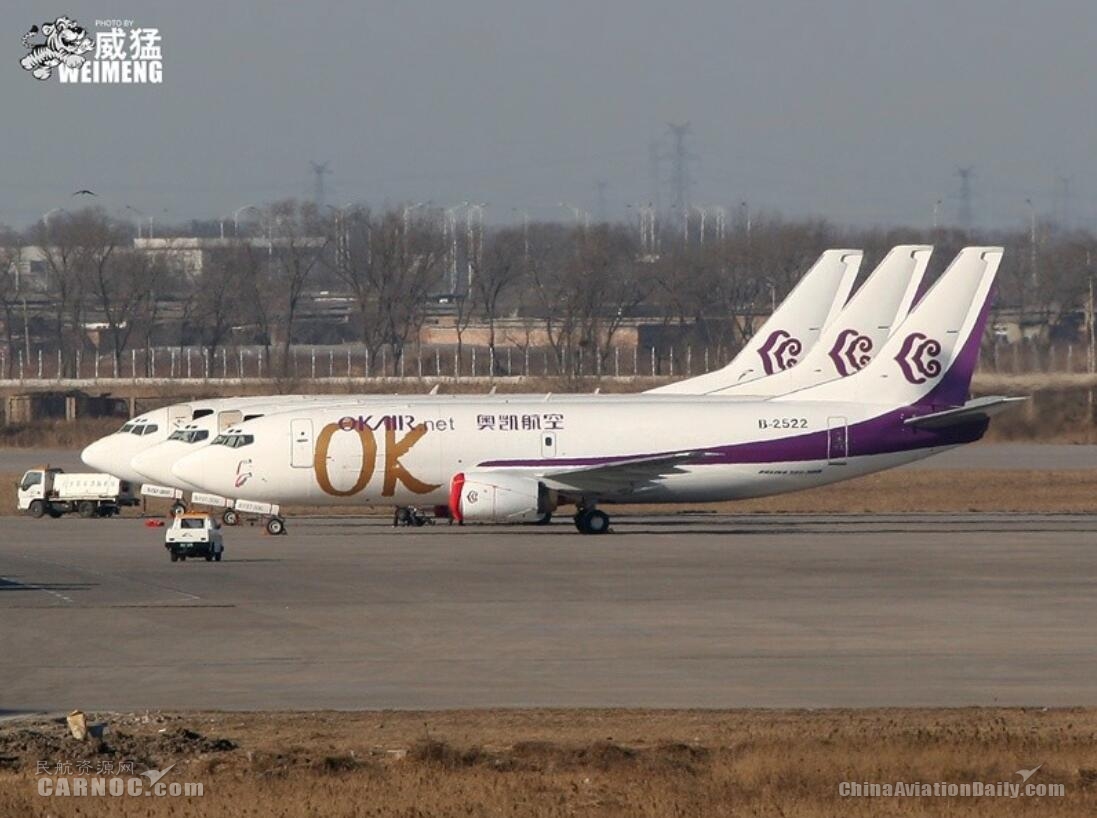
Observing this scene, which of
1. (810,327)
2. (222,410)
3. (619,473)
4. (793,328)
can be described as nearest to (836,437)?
(619,473)

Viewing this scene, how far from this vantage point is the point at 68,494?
200 ft

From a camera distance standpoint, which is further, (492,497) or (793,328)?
(793,328)

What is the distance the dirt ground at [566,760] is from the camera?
17.3 meters

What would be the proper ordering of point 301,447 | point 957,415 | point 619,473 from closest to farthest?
point 619,473
point 301,447
point 957,415

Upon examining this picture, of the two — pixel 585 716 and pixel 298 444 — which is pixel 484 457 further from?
pixel 585 716

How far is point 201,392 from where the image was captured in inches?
4274

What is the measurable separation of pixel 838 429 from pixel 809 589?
16474mm

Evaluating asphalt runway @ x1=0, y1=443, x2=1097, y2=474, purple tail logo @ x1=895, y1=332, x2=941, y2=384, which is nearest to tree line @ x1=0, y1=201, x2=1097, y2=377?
asphalt runway @ x1=0, y1=443, x2=1097, y2=474

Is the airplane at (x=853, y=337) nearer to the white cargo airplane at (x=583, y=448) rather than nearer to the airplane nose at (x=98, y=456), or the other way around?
the white cargo airplane at (x=583, y=448)

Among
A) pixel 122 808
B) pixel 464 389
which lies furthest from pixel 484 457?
pixel 464 389

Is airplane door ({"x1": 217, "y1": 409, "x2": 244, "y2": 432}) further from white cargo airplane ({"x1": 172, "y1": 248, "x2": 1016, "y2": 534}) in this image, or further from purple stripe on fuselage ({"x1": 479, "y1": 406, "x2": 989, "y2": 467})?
purple stripe on fuselage ({"x1": 479, "y1": 406, "x2": 989, "y2": 467})

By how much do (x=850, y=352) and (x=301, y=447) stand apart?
A: 18.0 m

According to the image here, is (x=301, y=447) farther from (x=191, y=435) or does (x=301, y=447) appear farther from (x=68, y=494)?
(x=68, y=494)

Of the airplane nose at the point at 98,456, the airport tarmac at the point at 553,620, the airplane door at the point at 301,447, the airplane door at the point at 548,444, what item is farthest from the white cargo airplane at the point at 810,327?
the airplane door at the point at 548,444
